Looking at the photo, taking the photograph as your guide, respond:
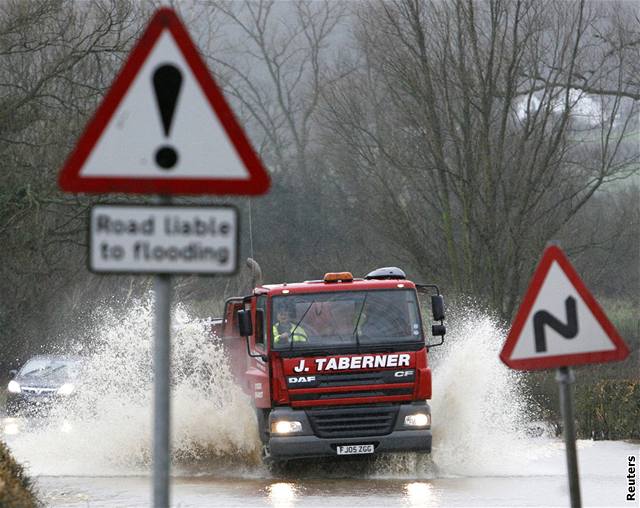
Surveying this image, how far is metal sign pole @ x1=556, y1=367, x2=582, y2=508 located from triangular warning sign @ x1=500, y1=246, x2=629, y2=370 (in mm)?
141

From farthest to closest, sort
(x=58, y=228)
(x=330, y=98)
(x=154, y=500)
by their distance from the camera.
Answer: (x=330, y=98) < (x=58, y=228) < (x=154, y=500)

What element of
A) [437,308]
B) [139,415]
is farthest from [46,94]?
[437,308]

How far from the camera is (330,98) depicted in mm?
35000

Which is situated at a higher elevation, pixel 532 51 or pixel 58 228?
pixel 532 51

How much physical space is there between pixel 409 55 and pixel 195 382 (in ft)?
40.9

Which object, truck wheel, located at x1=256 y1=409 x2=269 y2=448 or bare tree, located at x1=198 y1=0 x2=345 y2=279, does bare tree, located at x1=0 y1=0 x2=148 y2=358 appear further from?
bare tree, located at x1=198 y1=0 x2=345 y2=279

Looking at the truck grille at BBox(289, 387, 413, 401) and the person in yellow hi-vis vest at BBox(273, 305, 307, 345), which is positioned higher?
the person in yellow hi-vis vest at BBox(273, 305, 307, 345)

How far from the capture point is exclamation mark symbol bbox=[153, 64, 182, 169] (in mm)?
5480

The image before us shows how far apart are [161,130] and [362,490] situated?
10563 mm

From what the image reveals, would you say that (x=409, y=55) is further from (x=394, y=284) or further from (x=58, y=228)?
(x=394, y=284)

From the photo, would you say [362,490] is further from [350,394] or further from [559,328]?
[559,328]

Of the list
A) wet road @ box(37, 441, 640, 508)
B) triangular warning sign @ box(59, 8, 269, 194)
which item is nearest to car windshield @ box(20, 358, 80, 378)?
wet road @ box(37, 441, 640, 508)

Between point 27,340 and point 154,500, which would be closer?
point 154,500

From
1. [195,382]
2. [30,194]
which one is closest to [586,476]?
[195,382]
